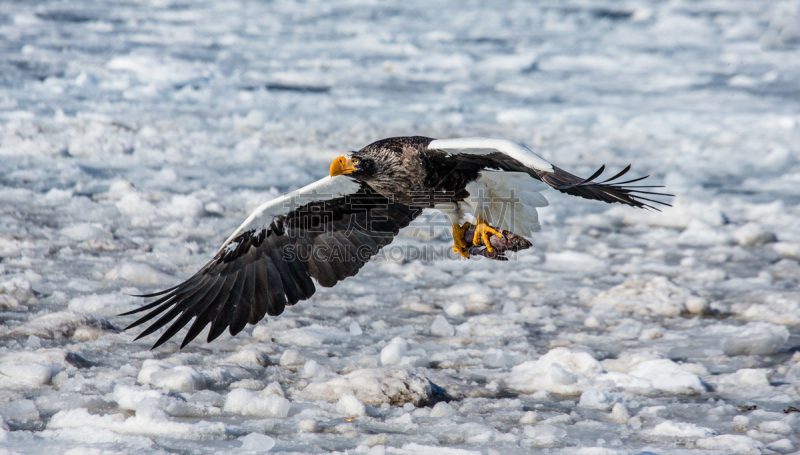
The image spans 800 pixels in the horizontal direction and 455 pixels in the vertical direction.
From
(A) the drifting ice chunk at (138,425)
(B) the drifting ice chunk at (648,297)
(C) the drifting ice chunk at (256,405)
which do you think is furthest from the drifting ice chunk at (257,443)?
(B) the drifting ice chunk at (648,297)

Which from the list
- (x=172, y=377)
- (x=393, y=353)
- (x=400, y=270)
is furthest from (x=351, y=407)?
(x=400, y=270)

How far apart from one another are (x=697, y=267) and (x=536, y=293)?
4.58 ft

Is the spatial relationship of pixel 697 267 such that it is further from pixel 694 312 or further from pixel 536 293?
pixel 536 293

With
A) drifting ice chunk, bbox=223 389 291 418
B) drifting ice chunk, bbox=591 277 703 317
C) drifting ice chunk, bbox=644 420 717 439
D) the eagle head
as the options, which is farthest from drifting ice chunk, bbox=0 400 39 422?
drifting ice chunk, bbox=591 277 703 317

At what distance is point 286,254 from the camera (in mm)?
4367

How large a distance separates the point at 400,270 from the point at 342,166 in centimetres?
173

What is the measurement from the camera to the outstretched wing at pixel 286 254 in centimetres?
400

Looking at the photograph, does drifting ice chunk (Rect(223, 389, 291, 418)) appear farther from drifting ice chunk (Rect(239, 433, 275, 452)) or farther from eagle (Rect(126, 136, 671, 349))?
eagle (Rect(126, 136, 671, 349))

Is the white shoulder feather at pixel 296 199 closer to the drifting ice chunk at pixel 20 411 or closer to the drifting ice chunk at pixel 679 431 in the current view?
the drifting ice chunk at pixel 20 411

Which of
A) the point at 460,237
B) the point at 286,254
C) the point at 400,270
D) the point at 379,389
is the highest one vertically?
the point at 460,237

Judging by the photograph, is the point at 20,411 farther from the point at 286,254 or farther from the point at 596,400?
the point at 596,400

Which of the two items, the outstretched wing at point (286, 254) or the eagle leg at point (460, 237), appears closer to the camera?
the outstretched wing at point (286, 254)

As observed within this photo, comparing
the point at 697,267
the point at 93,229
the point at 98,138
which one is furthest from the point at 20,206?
the point at 697,267

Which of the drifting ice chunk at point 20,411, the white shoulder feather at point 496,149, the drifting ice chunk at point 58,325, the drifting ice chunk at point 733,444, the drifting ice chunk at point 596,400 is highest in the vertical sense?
the white shoulder feather at point 496,149
